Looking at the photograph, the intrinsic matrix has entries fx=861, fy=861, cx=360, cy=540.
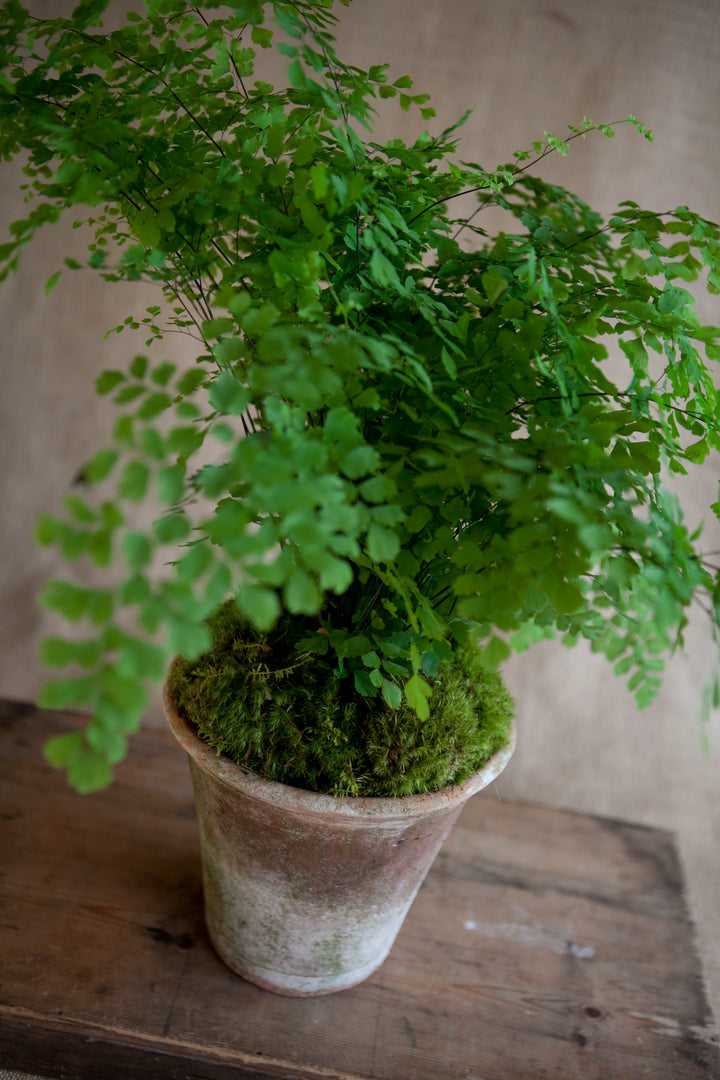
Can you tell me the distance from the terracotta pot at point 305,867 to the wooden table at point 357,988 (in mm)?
65

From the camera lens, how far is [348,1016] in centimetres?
119

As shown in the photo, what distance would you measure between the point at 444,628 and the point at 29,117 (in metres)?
0.64

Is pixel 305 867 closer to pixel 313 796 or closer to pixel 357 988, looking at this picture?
pixel 313 796

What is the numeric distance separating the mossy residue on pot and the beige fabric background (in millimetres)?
845

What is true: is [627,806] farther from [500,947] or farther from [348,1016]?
[348,1016]

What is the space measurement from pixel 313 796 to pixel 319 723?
10 centimetres

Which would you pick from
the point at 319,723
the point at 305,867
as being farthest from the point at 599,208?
the point at 305,867

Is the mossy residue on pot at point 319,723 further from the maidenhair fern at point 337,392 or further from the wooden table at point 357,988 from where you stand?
the wooden table at point 357,988

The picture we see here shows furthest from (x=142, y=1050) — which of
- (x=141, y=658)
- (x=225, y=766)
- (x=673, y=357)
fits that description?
(x=673, y=357)

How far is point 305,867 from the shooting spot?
1.04 meters

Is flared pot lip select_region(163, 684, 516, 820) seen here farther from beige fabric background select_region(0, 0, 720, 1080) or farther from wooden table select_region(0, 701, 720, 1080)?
beige fabric background select_region(0, 0, 720, 1080)

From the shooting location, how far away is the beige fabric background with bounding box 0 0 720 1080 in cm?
181

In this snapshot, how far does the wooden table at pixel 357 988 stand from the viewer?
110cm

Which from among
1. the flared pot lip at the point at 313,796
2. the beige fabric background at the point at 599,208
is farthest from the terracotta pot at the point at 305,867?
the beige fabric background at the point at 599,208
